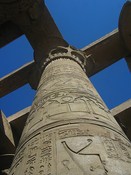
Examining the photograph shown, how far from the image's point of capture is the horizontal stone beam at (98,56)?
26.3 ft

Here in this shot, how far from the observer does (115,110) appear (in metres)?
6.83

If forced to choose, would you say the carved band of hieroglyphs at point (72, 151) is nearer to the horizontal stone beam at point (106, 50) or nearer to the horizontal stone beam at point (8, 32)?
the horizontal stone beam at point (106, 50)

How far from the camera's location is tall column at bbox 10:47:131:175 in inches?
80.7

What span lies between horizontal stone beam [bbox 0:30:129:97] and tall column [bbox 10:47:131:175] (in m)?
4.10

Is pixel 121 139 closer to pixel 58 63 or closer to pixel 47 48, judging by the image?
pixel 58 63

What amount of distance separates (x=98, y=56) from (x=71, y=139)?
591 cm

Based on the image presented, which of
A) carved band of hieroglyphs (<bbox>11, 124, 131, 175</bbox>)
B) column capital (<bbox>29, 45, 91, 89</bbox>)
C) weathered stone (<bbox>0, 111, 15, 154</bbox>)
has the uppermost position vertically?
column capital (<bbox>29, 45, 91, 89</bbox>)

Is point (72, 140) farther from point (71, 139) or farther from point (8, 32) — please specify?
point (8, 32)

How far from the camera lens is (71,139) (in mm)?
2445

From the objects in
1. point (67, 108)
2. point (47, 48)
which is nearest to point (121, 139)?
point (67, 108)

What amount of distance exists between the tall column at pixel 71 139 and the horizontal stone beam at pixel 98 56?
4.10m

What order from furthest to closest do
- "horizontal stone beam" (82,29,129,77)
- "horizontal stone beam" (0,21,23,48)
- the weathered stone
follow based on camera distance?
"horizontal stone beam" (0,21,23,48), "horizontal stone beam" (82,29,129,77), the weathered stone

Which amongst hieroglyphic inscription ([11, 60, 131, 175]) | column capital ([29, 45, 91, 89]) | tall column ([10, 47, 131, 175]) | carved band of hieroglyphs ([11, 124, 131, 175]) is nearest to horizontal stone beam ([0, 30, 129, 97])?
column capital ([29, 45, 91, 89])

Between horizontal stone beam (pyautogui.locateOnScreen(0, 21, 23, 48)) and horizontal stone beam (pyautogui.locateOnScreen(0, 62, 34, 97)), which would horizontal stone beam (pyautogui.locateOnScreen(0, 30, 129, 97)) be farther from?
horizontal stone beam (pyautogui.locateOnScreen(0, 21, 23, 48))
